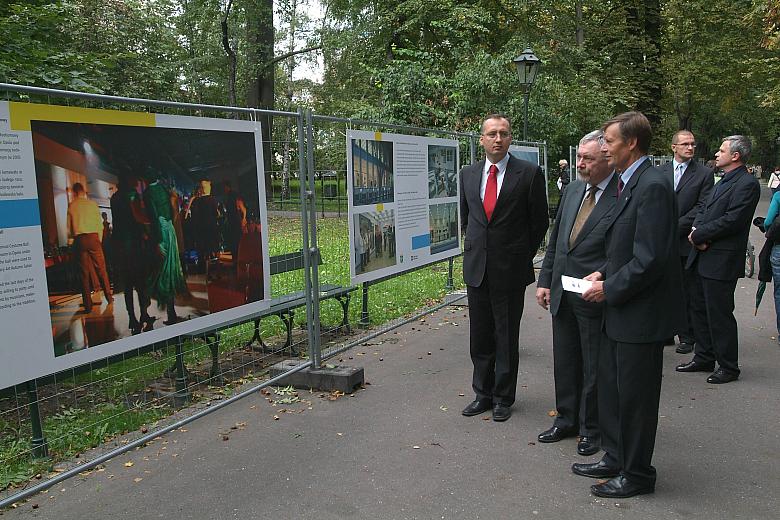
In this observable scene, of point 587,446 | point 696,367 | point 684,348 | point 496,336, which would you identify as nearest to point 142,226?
point 496,336

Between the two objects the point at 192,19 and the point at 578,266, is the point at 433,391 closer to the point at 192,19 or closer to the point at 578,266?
the point at 578,266

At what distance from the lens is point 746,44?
2709cm

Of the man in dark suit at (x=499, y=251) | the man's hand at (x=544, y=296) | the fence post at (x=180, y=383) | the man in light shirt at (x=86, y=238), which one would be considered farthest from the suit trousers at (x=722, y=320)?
the man in light shirt at (x=86, y=238)

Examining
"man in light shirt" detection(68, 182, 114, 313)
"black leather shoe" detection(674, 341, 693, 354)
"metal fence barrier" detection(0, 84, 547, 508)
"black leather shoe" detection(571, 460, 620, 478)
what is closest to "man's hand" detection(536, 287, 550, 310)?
"black leather shoe" detection(571, 460, 620, 478)

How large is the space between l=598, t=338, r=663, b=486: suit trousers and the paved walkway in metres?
0.19

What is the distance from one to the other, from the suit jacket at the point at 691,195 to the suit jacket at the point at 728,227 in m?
0.41

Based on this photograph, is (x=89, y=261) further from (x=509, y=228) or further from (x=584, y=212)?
(x=584, y=212)

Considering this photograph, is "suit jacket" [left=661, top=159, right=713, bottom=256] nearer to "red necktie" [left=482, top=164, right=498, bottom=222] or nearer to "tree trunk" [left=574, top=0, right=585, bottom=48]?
"red necktie" [left=482, top=164, right=498, bottom=222]

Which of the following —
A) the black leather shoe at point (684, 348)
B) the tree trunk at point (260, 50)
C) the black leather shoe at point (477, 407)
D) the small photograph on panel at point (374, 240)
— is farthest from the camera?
the tree trunk at point (260, 50)

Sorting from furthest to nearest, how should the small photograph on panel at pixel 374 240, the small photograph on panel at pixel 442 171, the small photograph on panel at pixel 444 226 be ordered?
the small photograph on panel at pixel 444 226 → the small photograph on panel at pixel 442 171 → the small photograph on panel at pixel 374 240

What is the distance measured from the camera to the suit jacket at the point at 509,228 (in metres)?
4.90

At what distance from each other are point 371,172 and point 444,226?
207 centimetres

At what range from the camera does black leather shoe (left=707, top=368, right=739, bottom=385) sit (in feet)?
18.9

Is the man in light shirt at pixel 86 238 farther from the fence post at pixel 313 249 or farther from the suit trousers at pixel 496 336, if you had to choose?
the suit trousers at pixel 496 336
